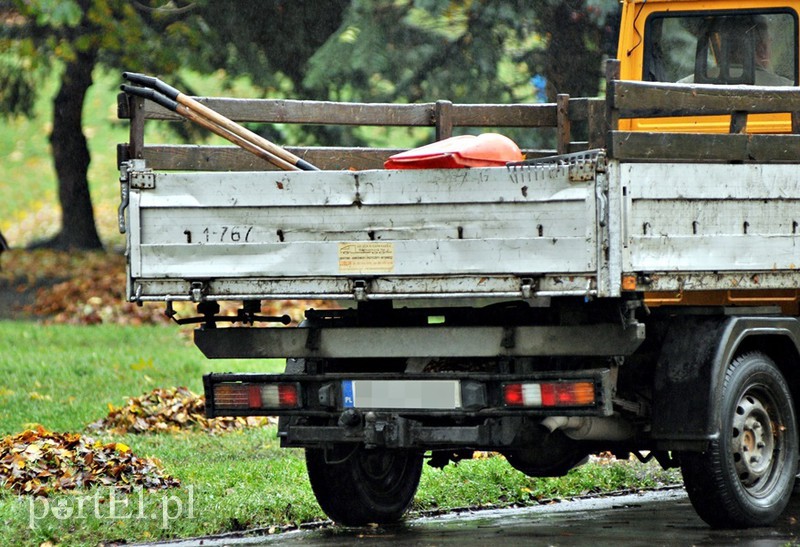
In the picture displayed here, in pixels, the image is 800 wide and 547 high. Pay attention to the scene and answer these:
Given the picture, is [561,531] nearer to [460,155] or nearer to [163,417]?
[460,155]

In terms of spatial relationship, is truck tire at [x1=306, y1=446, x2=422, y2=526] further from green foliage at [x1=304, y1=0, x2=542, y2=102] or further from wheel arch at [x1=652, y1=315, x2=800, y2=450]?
green foliage at [x1=304, y1=0, x2=542, y2=102]

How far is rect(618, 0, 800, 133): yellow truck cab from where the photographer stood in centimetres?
952

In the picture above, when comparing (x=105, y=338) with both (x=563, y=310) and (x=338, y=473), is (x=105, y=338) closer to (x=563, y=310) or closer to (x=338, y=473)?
(x=338, y=473)

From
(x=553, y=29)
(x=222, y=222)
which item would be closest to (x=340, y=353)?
(x=222, y=222)

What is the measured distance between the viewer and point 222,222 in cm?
706

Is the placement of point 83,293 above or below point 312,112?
below

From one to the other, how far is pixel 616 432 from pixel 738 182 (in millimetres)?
1337

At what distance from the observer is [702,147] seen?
7.04 meters

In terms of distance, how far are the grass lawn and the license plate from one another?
1093 millimetres

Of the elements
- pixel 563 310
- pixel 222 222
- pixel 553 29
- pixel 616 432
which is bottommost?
pixel 616 432

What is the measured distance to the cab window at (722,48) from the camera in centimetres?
952

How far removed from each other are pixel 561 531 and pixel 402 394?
1.23 m

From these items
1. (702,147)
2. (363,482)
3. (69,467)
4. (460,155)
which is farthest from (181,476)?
(702,147)

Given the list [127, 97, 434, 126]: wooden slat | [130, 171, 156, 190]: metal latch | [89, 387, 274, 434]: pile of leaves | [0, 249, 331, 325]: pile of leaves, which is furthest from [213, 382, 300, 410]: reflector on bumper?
[0, 249, 331, 325]: pile of leaves
